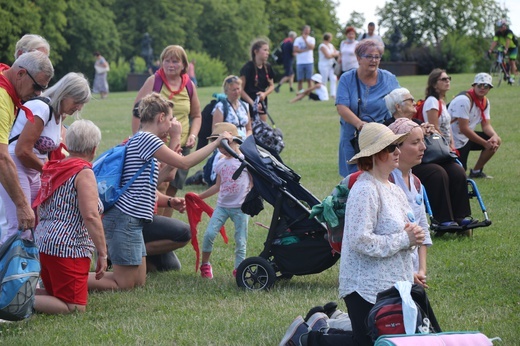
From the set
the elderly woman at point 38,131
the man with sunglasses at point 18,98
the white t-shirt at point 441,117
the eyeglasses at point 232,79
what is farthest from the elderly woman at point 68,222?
the white t-shirt at point 441,117

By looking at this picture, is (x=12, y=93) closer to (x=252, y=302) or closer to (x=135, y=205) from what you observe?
(x=135, y=205)

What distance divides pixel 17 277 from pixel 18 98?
1358 mm

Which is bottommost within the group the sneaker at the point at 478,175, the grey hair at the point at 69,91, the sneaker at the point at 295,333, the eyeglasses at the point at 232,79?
the sneaker at the point at 478,175

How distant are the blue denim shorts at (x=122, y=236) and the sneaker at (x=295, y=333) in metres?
2.15

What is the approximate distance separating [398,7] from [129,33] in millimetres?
25419

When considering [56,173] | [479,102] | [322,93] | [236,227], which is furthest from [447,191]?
[322,93]

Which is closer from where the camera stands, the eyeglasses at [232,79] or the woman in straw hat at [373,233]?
the woman in straw hat at [373,233]

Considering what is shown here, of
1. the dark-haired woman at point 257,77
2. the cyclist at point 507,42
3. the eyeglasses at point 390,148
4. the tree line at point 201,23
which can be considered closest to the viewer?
the eyeglasses at point 390,148

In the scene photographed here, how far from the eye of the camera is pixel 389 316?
473cm

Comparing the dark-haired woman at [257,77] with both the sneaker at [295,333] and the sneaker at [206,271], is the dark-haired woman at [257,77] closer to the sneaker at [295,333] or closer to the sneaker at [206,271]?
the sneaker at [206,271]

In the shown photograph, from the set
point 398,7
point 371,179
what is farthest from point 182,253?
point 398,7

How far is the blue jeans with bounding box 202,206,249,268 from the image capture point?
8211mm

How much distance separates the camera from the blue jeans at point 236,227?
821 cm

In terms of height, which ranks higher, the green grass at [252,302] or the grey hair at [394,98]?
the grey hair at [394,98]
